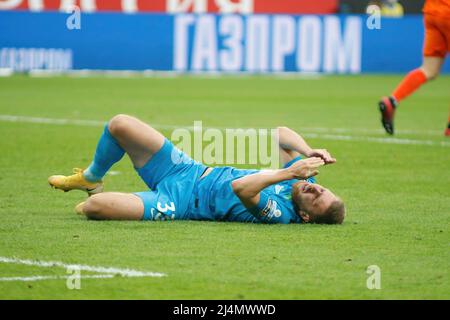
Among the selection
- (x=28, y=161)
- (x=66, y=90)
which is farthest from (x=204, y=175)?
(x=66, y=90)

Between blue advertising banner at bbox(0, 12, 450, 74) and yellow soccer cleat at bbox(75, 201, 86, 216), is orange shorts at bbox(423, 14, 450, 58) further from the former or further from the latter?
blue advertising banner at bbox(0, 12, 450, 74)

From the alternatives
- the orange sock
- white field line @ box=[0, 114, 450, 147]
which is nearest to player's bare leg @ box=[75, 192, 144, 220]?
white field line @ box=[0, 114, 450, 147]

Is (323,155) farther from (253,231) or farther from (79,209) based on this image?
(79,209)

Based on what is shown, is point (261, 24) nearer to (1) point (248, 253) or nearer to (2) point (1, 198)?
(2) point (1, 198)

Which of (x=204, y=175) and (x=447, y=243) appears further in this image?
(x=204, y=175)

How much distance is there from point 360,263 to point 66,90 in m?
17.8

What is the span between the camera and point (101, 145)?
8969mm

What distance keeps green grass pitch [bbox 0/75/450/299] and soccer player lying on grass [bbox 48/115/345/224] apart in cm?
11

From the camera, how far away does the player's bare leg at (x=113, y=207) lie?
28.5 feet

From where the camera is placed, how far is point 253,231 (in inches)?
337

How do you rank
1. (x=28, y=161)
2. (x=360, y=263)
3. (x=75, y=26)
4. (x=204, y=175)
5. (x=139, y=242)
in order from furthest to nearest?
(x=75, y=26) < (x=28, y=161) < (x=204, y=175) < (x=139, y=242) < (x=360, y=263)

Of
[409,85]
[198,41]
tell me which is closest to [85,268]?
[409,85]

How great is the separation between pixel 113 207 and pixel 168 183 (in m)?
0.43

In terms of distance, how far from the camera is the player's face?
28.1ft
